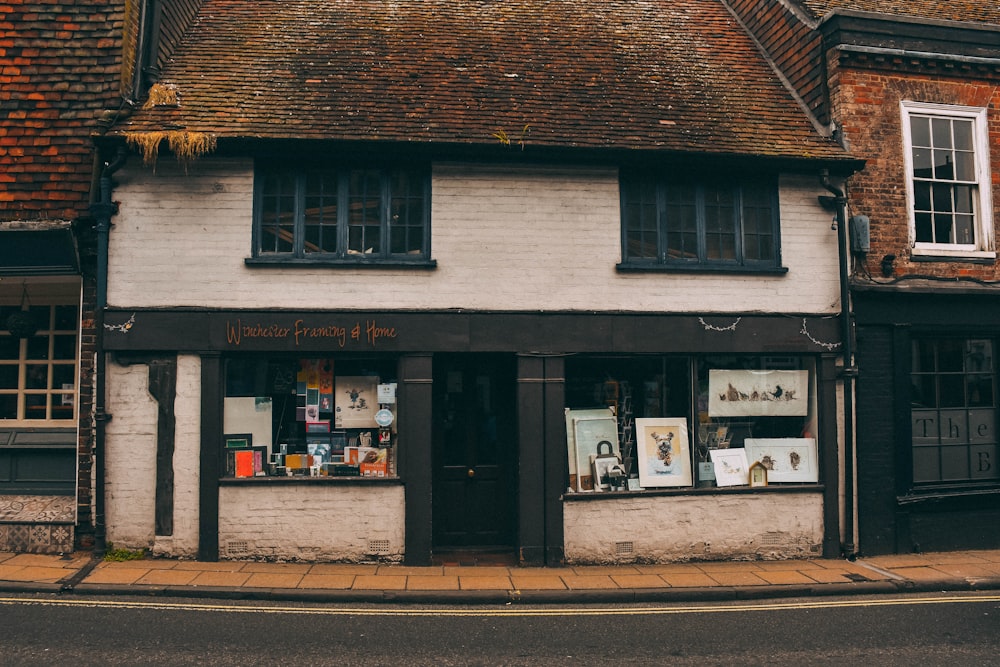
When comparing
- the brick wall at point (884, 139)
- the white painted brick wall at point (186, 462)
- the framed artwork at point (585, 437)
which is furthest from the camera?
the brick wall at point (884, 139)

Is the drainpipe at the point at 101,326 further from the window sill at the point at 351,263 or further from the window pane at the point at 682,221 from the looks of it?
the window pane at the point at 682,221

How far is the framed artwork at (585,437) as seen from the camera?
33.0 ft

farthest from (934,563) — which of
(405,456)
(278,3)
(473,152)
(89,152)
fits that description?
(278,3)

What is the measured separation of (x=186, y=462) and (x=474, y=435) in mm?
3591

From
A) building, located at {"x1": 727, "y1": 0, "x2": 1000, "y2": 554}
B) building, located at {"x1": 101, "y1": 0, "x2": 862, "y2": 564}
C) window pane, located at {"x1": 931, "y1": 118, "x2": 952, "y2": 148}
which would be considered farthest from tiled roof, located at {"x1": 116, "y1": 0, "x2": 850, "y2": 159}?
window pane, located at {"x1": 931, "y1": 118, "x2": 952, "y2": 148}

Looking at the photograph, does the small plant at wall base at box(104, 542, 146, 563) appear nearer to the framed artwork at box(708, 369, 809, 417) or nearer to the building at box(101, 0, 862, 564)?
the building at box(101, 0, 862, 564)

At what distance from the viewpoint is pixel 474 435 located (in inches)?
407

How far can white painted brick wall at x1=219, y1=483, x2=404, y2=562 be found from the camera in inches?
371

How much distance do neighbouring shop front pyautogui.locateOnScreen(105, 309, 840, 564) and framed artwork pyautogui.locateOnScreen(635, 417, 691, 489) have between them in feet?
0.07

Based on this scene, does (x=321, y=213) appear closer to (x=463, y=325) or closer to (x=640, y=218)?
(x=463, y=325)

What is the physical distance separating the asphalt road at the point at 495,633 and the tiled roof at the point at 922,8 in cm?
845

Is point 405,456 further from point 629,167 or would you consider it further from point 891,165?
point 891,165

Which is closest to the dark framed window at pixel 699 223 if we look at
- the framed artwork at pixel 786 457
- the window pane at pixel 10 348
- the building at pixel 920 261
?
the building at pixel 920 261

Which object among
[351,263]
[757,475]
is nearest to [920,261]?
[757,475]
